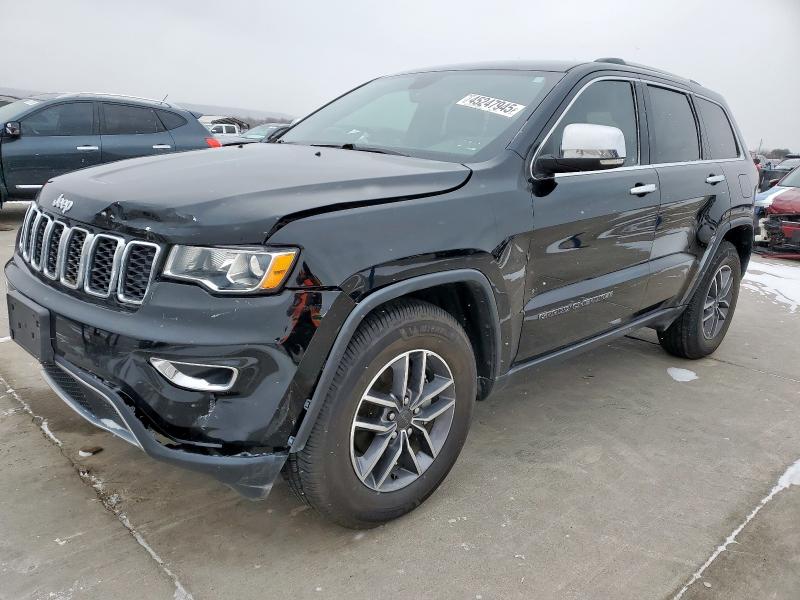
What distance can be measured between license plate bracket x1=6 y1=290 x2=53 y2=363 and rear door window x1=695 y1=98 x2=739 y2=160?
3.80 m

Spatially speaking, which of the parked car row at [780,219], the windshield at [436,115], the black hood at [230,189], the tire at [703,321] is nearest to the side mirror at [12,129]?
the windshield at [436,115]

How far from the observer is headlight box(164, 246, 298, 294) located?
1920mm

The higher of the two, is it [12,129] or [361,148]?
[361,148]

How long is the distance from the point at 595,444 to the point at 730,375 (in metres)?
1.66

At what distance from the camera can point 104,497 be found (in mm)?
2529

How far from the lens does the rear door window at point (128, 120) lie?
26.7 feet

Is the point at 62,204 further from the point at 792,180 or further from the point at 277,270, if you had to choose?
the point at 792,180

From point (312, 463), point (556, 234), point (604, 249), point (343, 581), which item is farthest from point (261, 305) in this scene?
point (604, 249)

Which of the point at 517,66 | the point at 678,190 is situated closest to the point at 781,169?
the point at 678,190

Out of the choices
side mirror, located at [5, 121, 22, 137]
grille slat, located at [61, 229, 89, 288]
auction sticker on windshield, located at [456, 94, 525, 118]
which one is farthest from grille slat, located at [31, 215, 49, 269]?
side mirror, located at [5, 121, 22, 137]

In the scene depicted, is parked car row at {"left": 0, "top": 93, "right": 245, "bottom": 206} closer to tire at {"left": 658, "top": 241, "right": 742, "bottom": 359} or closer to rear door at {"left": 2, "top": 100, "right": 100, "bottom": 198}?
rear door at {"left": 2, "top": 100, "right": 100, "bottom": 198}

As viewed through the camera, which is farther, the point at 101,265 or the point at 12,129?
the point at 12,129

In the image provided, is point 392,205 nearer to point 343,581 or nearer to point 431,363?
point 431,363

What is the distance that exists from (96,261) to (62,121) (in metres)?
6.89
